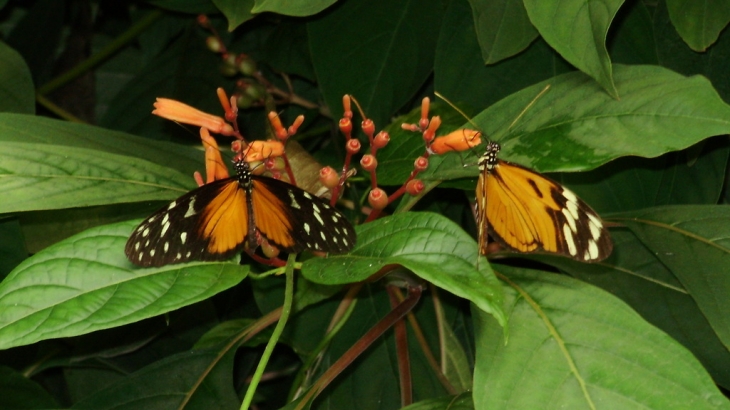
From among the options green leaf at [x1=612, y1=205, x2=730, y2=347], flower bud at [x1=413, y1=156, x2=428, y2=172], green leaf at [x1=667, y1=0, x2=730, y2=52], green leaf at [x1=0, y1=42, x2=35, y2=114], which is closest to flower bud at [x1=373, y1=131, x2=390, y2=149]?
flower bud at [x1=413, y1=156, x2=428, y2=172]

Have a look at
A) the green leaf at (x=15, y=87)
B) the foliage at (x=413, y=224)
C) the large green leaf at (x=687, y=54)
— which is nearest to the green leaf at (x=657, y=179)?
the foliage at (x=413, y=224)

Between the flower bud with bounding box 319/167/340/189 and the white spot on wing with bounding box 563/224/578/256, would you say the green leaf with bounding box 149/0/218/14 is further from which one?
the white spot on wing with bounding box 563/224/578/256

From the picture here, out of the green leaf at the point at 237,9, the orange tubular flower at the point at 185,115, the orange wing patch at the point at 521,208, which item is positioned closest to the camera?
the orange wing patch at the point at 521,208

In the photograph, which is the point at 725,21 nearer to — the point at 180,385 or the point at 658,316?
the point at 658,316

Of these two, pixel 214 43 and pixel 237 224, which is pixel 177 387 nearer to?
pixel 237 224

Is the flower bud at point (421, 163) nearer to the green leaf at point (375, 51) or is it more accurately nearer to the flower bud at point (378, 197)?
the flower bud at point (378, 197)

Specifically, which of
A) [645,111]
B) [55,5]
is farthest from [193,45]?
[645,111]

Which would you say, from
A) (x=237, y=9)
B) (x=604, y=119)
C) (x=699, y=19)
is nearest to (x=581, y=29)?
(x=604, y=119)
